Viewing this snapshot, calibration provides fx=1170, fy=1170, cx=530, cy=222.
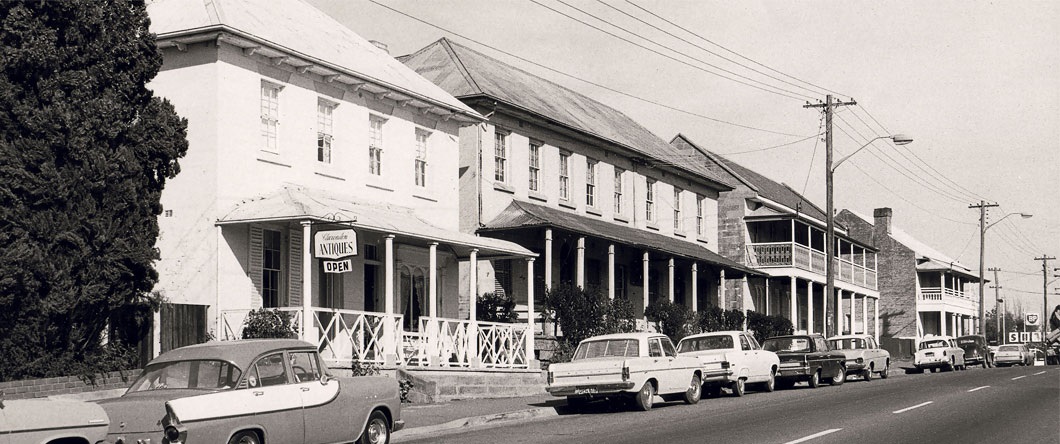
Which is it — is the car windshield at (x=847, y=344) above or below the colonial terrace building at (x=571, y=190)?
below

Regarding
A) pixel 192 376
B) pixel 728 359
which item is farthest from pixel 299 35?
pixel 192 376

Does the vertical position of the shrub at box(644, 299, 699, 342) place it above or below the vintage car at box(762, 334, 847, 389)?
above

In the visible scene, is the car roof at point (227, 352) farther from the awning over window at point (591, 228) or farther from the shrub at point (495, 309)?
the awning over window at point (591, 228)

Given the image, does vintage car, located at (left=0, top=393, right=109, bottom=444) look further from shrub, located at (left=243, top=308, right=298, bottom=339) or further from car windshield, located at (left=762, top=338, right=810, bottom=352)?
car windshield, located at (left=762, top=338, right=810, bottom=352)

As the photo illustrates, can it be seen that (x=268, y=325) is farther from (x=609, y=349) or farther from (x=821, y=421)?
(x=821, y=421)

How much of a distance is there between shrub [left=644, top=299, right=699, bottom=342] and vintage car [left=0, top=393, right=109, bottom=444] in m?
24.8

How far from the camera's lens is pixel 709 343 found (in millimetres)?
25219

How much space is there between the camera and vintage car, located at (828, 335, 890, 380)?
33.4 metres

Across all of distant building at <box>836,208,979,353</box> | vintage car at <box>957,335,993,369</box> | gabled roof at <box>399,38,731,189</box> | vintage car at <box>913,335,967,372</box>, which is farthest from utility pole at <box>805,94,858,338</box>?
distant building at <box>836,208,979,353</box>

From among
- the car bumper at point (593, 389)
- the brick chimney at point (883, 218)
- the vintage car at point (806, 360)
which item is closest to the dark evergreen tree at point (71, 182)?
the car bumper at point (593, 389)

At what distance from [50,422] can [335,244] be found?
10.8 meters

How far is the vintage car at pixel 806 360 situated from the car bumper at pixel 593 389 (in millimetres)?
8943

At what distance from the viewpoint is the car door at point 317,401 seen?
41.4 ft

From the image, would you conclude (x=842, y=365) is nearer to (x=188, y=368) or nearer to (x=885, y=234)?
(x=188, y=368)
